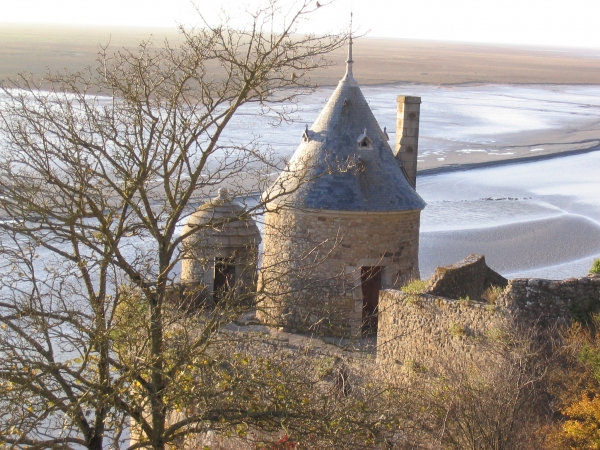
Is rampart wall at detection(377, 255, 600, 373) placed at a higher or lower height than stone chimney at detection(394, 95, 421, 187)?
lower

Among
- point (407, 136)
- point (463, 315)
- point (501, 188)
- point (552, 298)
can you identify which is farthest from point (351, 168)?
point (501, 188)

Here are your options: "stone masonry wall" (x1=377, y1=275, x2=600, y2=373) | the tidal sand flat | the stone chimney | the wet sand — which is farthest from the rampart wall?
the tidal sand flat

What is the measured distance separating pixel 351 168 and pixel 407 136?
7.67ft

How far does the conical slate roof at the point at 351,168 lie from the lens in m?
16.7

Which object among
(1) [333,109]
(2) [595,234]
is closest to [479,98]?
(2) [595,234]

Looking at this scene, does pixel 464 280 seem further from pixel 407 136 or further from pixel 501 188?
pixel 501 188

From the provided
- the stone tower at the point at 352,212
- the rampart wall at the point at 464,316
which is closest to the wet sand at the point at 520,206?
the stone tower at the point at 352,212

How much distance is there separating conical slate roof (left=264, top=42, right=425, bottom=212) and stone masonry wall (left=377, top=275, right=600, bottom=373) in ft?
9.92

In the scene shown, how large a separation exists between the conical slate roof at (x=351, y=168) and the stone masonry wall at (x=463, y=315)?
9.92 ft

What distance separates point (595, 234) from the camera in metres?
31.8

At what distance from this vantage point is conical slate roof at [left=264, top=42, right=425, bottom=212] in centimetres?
1670

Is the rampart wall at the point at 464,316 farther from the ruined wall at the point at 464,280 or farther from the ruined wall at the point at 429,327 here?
the ruined wall at the point at 464,280

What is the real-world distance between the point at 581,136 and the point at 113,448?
49.2 m

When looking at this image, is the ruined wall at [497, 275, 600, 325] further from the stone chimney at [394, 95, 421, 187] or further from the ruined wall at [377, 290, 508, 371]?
the stone chimney at [394, 95, 421, 187]
